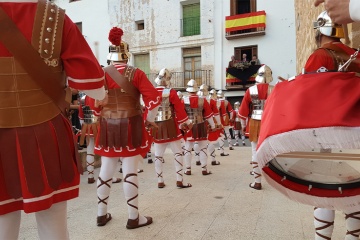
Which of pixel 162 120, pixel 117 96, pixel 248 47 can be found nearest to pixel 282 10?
pixel 248 47

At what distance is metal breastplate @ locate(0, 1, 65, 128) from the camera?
145 centimetres

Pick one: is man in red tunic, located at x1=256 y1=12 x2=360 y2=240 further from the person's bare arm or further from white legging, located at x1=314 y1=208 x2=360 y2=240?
white legging, located at x1=314 y1=208 x2=360 y2=240

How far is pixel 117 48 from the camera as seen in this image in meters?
3.30

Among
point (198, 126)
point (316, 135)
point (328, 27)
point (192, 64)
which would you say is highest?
point (192, 64)

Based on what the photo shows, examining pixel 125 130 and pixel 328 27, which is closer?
pixel 328 27

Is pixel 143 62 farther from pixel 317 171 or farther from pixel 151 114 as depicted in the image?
pixel 317 171

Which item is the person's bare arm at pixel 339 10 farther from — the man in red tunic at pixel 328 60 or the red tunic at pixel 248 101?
the red tunic at pixel 248 101

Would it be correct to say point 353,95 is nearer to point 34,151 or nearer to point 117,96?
point 34,151

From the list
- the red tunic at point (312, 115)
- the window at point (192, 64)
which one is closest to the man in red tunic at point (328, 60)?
the red tunic at point (312, 115)

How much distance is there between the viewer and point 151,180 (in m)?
5.49

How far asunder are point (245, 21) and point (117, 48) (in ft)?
46.9

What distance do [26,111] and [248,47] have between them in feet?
54.0

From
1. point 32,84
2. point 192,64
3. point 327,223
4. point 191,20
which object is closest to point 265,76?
point 327,223

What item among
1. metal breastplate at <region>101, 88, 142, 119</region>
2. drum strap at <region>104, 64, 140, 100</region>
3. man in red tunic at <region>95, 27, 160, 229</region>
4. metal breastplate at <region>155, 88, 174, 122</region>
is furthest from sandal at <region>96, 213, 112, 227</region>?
metal breastplate at <region>155, 88, 174, 122</region>
